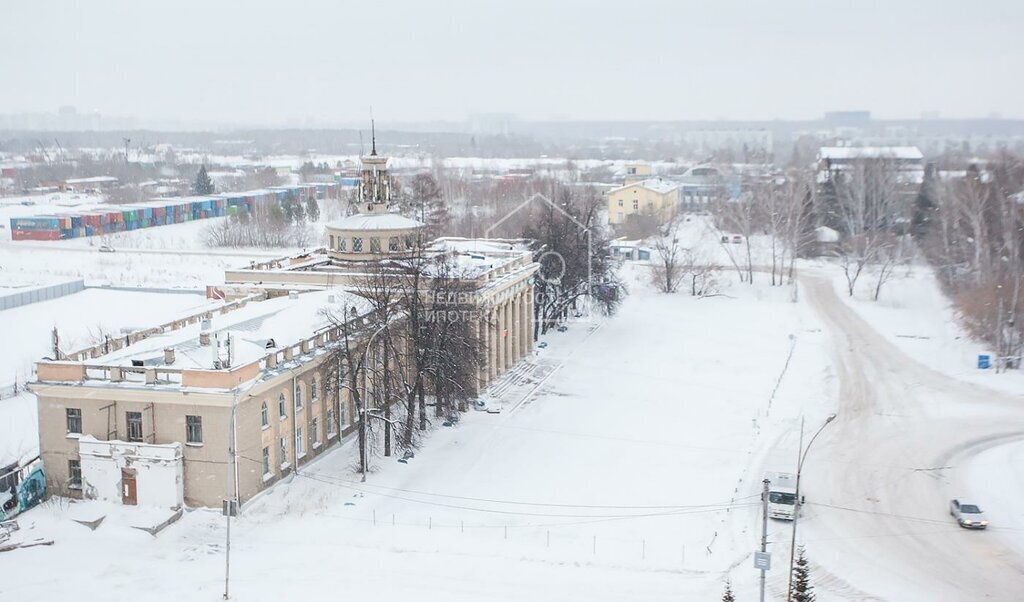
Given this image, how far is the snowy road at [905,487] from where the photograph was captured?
1056 inches

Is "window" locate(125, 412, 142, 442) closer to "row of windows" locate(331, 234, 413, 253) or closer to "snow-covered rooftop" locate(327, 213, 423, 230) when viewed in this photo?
"row of windows" locate(331, 234, 413, 253)

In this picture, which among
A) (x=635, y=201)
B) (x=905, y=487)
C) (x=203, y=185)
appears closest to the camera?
(x=905, y=487)

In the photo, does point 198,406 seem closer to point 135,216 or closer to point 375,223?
point 375,223

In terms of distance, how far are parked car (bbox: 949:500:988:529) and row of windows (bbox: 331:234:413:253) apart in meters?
27.3

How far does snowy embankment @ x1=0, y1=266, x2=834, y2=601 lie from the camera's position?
26.1 meters

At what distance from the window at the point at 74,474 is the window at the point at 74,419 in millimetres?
998

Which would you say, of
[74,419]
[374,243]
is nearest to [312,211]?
[374,243]

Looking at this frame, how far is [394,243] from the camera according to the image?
160 feet

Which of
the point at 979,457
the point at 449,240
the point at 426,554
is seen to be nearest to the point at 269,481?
the point at 426,554

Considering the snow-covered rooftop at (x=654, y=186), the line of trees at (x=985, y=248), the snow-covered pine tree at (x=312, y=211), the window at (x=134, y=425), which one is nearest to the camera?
the window at (x=134, y=425)

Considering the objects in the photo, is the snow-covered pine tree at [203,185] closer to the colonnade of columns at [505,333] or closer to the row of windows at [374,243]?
the colonnade of columns at [505,333]

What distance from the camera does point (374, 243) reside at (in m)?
48.7

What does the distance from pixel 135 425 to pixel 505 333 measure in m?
22.2

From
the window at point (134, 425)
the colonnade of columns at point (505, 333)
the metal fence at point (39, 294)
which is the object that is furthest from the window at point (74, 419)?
the metal fence at point (39, 294)
